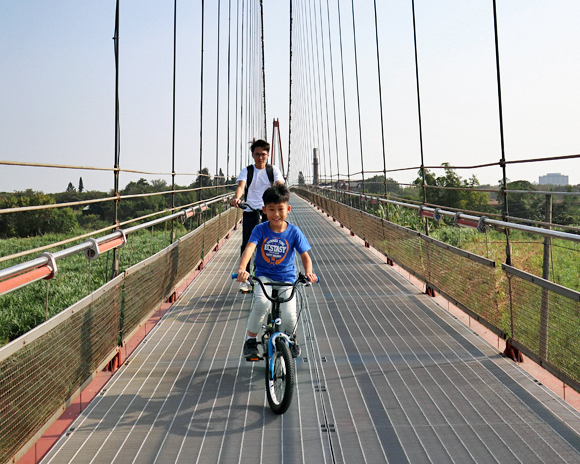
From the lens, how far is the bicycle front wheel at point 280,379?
2535 mm

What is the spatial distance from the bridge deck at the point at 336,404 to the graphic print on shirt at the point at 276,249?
65 centimetres

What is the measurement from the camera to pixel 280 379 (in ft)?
8.66

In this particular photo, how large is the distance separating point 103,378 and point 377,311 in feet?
7.35

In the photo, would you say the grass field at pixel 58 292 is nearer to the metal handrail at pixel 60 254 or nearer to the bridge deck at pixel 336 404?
the metal handrail at pixel 60 254

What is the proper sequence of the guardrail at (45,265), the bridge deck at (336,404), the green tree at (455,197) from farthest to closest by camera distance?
1. the green tree at (455,197)
2. the bridge deck at (336,404)
3. the guardrail at (45,265)

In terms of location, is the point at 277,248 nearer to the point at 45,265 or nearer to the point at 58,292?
the point at 45,265

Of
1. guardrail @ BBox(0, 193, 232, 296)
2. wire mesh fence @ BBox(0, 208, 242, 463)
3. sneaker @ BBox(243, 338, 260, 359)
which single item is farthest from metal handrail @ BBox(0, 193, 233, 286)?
sneaker @ BBox(243, 338, 260, 359)

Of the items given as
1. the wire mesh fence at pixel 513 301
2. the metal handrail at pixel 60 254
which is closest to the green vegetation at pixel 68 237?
the metal handrail at pixel 60 254

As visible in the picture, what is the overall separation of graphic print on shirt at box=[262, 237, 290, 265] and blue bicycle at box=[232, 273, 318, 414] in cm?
14

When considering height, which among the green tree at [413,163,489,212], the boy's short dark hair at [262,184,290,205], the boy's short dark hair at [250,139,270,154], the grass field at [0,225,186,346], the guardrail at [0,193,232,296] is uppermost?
the green tree at [413,163,489,212]

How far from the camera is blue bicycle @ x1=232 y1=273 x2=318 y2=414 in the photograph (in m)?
2.55

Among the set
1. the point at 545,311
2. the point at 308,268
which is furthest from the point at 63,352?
the point at 545,311

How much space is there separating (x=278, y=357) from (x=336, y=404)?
1.13 ft

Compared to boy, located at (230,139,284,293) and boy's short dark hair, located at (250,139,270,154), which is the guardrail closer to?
boy's short dark hair, located at (250,139,270,154)
